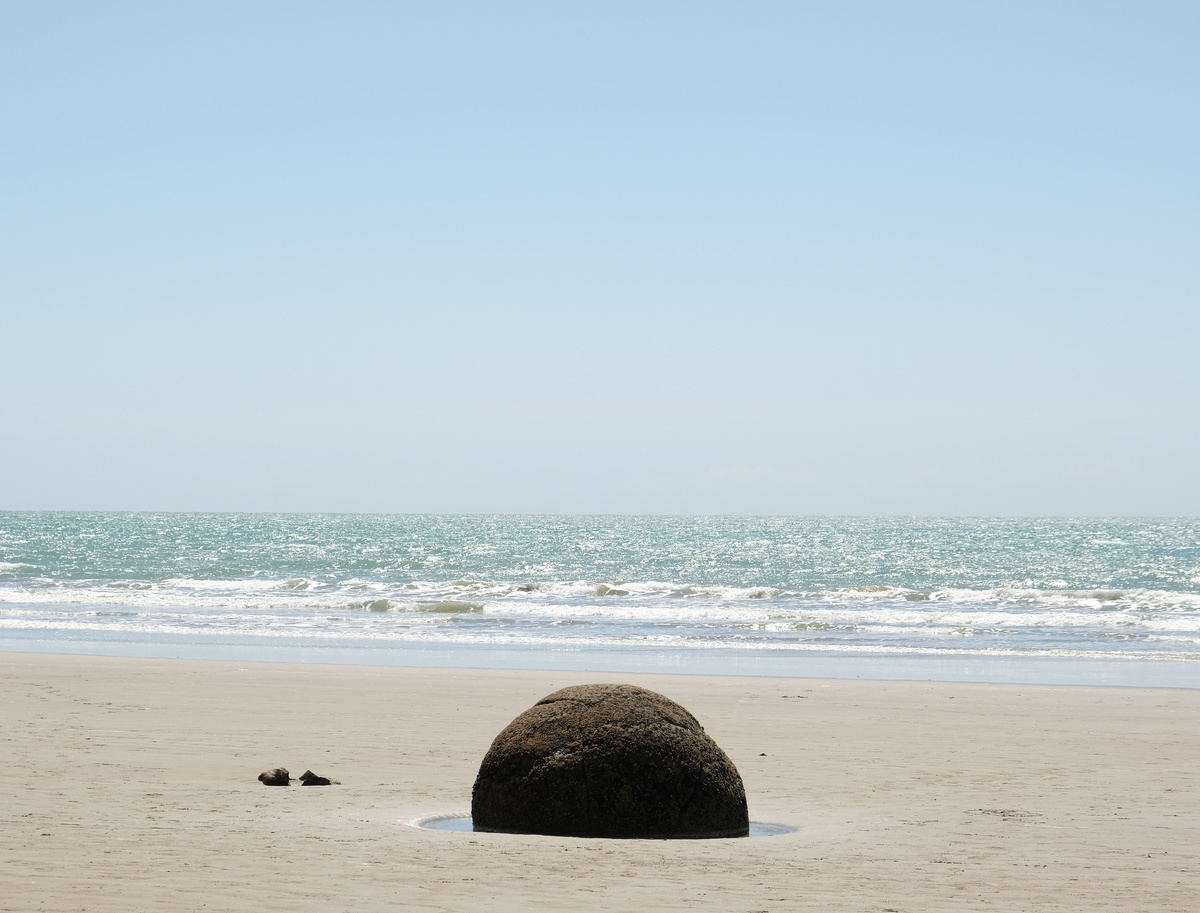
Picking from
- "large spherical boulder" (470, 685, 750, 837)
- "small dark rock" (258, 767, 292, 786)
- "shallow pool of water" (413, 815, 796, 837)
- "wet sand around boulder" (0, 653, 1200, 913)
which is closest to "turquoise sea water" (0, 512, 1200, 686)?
"wet sand around boulder" (0, 653, 1200, 913)

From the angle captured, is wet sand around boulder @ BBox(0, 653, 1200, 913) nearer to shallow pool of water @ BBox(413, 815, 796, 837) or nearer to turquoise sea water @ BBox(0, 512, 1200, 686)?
shallow pool of water @ BBox(413, 815, 796, 837)

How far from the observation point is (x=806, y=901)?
6.06m

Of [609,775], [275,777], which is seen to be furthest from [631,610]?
[609,775]

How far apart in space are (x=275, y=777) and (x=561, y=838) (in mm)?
2923

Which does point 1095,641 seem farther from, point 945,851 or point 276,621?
point 945,851

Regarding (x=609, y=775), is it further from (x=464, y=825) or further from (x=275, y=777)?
(x=275, y=777)

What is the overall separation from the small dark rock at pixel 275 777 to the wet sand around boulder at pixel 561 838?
0.41 ft

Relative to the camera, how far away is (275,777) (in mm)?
9297

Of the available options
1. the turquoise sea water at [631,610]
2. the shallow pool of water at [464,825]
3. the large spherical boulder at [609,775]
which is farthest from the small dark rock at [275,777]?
the turquoise sea water at [631,610]

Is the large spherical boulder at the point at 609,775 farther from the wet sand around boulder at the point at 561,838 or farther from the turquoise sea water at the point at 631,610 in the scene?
the turquoise sea water at the point at 631,610

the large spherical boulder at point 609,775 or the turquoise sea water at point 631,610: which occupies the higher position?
the large spherical boulder at point 609,775

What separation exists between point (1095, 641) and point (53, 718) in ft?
65.5

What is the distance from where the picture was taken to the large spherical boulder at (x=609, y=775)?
7.38 meters

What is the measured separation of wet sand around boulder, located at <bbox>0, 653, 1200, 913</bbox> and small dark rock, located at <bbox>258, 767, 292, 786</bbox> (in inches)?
5.0
